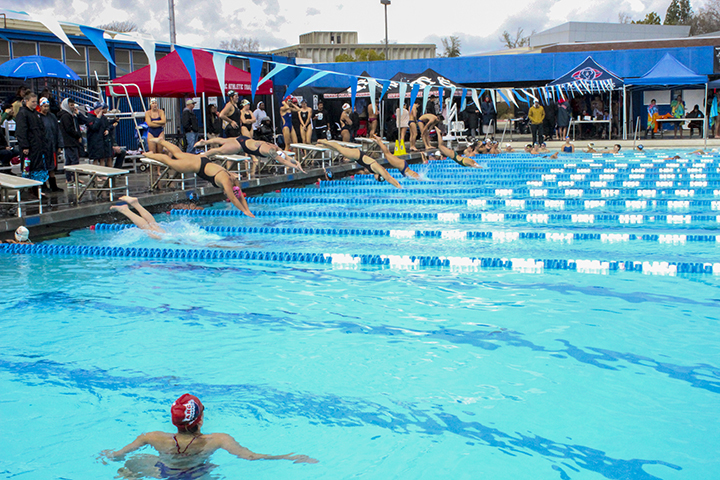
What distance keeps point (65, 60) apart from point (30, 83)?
404cm

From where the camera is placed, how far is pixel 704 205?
31.0 feet

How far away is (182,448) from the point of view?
2740mm

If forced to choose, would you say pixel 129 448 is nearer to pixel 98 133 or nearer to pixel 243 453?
pixel 243 453

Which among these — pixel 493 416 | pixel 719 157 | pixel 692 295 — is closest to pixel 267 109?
pixel 719 157

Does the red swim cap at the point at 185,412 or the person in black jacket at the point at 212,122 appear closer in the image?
the red swim cap at the point at 185,412

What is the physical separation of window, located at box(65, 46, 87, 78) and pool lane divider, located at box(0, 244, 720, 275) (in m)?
12.8

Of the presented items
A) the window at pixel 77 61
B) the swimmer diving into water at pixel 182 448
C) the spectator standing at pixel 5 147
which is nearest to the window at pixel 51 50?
the window at pixel 77 61

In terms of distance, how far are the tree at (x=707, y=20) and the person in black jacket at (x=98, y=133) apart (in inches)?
2415

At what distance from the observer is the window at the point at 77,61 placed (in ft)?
59.0

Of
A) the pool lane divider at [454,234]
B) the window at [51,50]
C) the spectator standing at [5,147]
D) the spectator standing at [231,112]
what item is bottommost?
the pool lane divider at [454,234]

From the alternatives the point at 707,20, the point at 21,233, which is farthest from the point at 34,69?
the point at 707,20

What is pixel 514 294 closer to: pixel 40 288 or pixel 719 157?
pixel 40 288

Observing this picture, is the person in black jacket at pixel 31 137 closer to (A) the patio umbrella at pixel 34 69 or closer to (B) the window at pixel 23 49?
(A) the patio umbrella at pixel 34 69

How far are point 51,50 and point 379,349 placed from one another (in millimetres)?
16412
